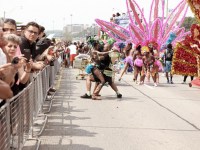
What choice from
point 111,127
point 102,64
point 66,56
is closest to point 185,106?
point 102,64

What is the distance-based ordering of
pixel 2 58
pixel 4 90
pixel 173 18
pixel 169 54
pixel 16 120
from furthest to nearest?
1. pixel 173 18
2. pixel 169 54
3. pixel 2 58
4. pixel 16 120
5. pixel 4 90

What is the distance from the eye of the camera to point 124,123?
8047 mm

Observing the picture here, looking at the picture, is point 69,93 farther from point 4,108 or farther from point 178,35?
point 178,35

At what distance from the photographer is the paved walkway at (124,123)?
6391mm

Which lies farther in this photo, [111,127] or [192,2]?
[192,2]

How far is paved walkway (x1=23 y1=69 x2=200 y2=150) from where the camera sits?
6.39 meters

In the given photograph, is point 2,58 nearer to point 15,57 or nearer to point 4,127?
point 15,57

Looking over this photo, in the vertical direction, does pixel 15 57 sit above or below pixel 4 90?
above

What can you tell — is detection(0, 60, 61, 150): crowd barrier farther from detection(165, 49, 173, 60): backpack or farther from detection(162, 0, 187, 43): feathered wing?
detection(162, 0, 187, 43): feathered wing

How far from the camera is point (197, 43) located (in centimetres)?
1448

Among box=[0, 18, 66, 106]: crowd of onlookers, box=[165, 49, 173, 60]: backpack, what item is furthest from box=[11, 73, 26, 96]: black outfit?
box=[165, 49, 173, 60]: backpack

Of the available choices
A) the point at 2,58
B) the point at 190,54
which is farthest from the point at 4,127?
the point at 190,54

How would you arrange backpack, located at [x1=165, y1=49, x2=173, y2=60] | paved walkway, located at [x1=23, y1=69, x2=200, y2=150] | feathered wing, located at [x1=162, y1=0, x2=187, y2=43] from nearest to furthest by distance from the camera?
paved walkway, located at [x1=23, y1=69, x2=200, y2=150], backpack, located at [x1=165, y1=49, x2=173, y2=60], feathered wing, located at [x1=162, y1=0, x2=187, y2=43]

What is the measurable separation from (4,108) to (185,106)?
719 cm
